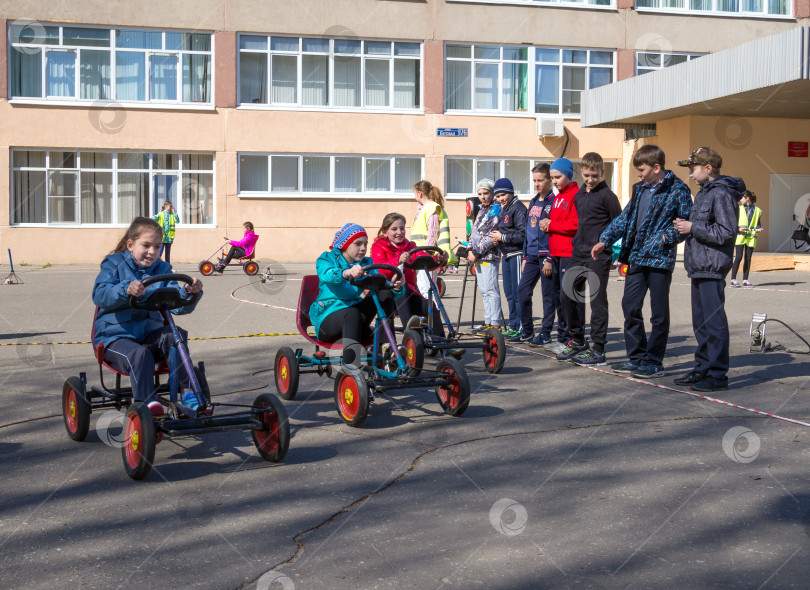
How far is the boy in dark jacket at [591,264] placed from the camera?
9.03 meters

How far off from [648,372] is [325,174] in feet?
77.5

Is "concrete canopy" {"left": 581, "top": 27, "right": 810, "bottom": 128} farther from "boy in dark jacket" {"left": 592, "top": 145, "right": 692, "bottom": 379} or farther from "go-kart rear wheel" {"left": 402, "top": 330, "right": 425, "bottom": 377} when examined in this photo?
"go-kart rear wheel" {"left": 402, "top": 330, "right": 425, "bottom": 377}

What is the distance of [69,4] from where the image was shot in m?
28.9

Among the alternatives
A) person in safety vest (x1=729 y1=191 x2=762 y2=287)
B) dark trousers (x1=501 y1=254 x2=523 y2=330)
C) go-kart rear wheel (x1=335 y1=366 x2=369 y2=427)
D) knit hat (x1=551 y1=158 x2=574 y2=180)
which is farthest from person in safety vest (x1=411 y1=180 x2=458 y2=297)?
person in safety vest (x1=729 y1=191 x2=762 y2=287)

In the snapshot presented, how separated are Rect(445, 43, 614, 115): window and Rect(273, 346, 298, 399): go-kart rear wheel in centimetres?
2502

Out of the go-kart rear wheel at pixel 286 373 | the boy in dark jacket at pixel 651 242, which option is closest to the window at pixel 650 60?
the boy in dark jacket at pixel 651 242

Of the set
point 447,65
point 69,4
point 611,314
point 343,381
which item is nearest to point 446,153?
point 447,65

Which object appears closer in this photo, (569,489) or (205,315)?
(569,489)

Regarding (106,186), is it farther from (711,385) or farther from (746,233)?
(711,385)

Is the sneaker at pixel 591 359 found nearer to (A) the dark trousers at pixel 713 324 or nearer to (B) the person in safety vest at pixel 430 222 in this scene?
(A) the dark trousers at pixel 713 324

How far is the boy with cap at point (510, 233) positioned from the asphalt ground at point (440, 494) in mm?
2158

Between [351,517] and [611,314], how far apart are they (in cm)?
965

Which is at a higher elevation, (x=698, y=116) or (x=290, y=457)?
(x=698, y=116)

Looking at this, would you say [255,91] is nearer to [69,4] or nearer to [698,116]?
[69,4]
